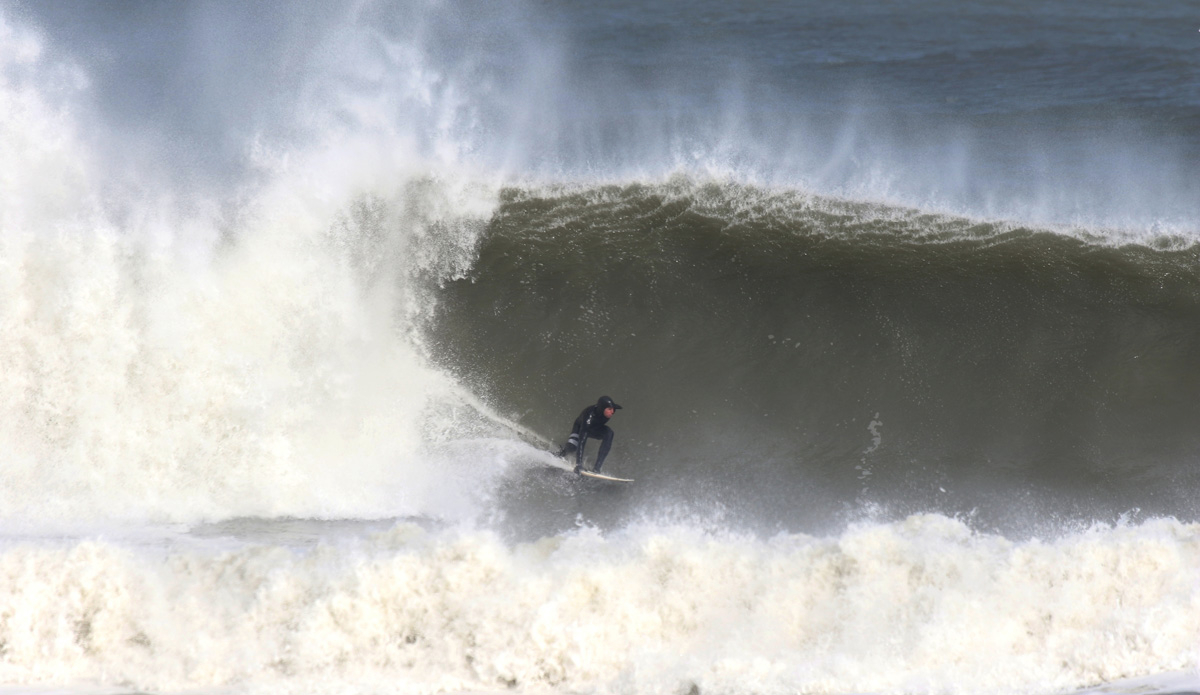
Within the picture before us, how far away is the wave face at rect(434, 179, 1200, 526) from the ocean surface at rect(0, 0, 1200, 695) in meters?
0.04

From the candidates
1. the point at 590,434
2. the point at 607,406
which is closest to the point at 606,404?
the point at 607,406

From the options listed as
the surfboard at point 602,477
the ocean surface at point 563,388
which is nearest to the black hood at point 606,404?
the surfboard at point 602,477

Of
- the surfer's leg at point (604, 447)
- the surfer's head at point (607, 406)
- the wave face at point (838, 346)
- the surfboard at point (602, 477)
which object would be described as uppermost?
the wave face at point (838, 346)

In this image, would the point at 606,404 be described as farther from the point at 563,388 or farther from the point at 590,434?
the point at 563,388

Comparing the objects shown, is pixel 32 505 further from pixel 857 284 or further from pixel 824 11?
pixel 824 11

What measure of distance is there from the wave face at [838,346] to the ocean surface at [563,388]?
40 millimetres

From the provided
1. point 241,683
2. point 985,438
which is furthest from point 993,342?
point 241,683

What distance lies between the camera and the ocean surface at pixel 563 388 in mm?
5859

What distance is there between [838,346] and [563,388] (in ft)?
9.94

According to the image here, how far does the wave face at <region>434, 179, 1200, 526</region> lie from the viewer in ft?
27.0

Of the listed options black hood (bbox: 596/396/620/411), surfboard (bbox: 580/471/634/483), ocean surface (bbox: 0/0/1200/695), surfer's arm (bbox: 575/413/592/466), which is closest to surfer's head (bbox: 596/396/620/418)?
black hood (bbox: 596/396/620/411)

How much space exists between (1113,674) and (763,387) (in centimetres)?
405

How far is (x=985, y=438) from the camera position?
8445 millimetres

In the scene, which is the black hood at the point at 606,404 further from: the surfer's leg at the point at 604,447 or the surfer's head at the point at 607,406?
the surfer's leg at the point at 604,447
